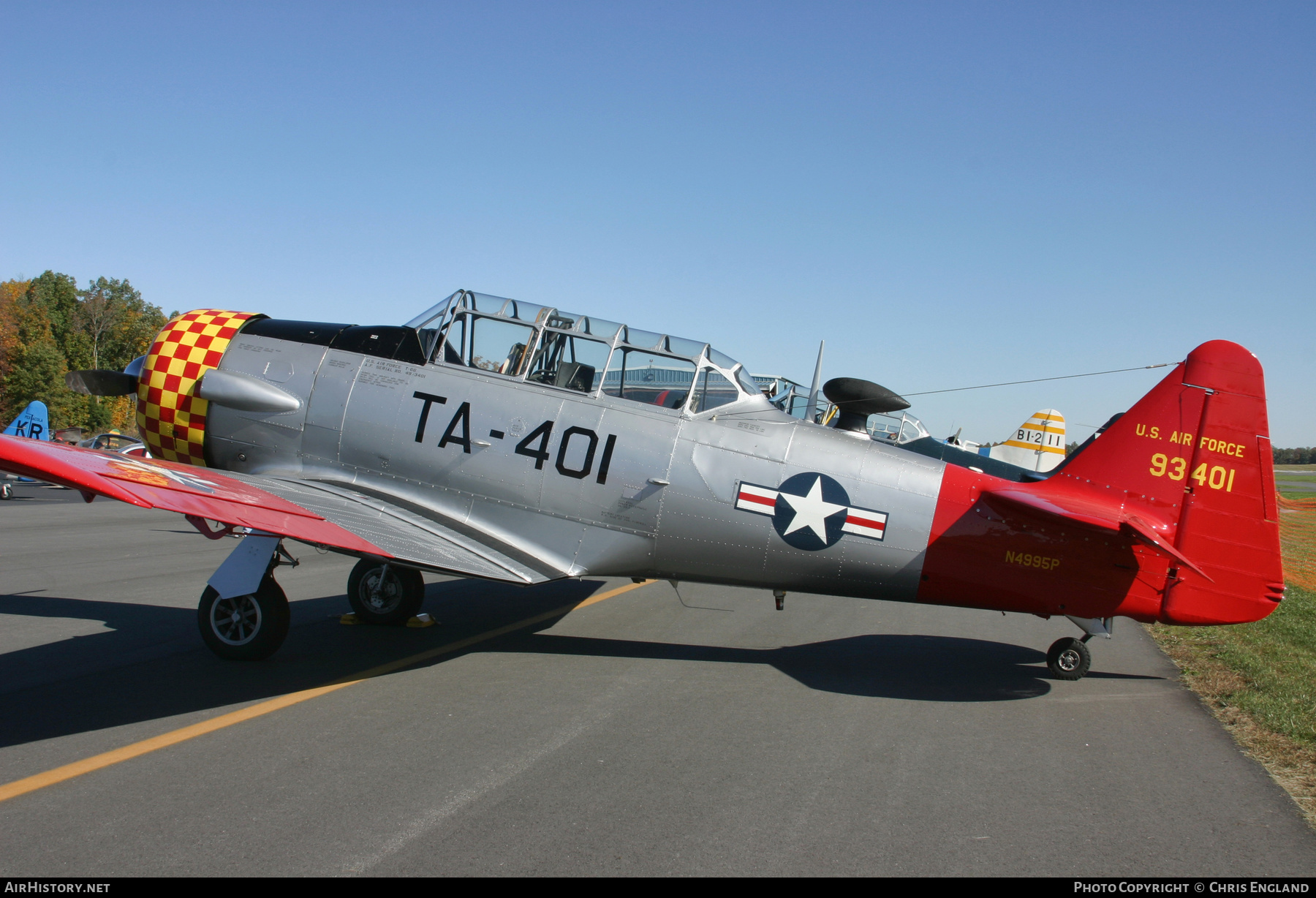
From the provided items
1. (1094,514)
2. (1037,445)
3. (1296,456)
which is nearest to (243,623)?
(1094,514)

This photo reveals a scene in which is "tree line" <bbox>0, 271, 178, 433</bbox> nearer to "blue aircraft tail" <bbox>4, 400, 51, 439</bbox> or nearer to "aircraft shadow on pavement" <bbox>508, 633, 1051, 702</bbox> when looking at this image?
"blue aircraft tail" <bbox>4, 400, 51, 439</bbox>

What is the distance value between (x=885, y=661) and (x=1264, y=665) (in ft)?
11.0

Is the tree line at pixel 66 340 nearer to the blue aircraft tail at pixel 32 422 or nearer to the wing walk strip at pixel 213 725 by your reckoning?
the blue aircraft tail at pixel 32 422

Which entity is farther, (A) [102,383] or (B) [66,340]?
(B) [66,340]

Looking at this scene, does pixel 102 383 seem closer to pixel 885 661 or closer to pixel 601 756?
pixel 601 756

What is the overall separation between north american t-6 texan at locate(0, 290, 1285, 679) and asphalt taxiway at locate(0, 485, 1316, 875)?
0.70m

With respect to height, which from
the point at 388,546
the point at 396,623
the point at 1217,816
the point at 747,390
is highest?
the point at 747,390

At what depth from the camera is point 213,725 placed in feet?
14.7

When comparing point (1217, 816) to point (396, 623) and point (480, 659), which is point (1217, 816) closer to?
point (480, 659)

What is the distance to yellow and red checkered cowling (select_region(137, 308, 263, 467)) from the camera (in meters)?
7.05

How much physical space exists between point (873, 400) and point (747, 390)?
103 cm

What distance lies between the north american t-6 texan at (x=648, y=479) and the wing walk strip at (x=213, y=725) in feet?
2.37
